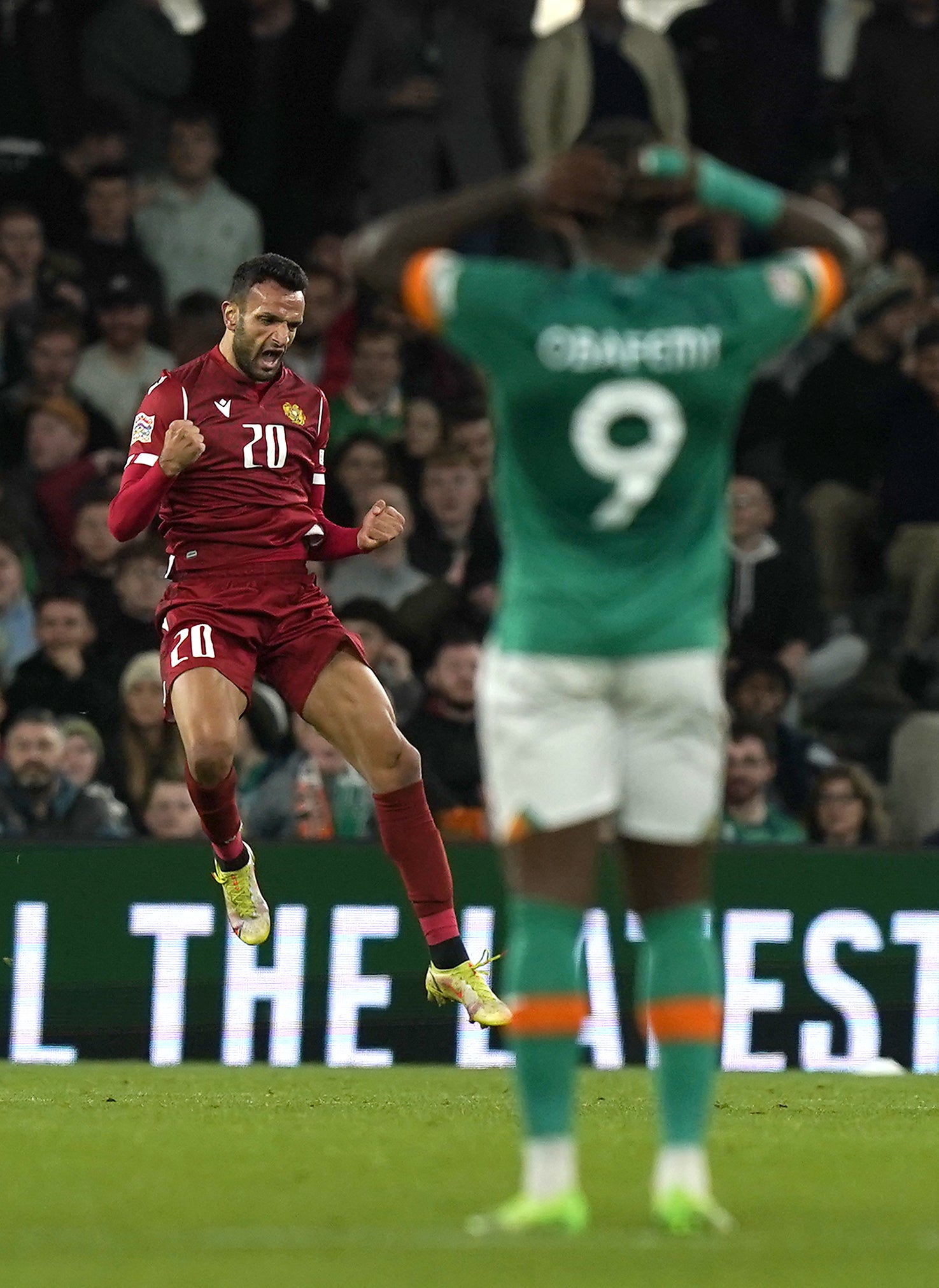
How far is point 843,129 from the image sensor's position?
1611cm

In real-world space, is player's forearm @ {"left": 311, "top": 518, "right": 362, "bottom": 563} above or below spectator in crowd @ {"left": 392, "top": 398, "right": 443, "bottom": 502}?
below

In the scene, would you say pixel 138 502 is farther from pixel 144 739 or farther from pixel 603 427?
pixel 144 739

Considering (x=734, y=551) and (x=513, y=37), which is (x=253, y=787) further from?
(x=513, y=37)

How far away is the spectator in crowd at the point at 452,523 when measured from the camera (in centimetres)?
1421

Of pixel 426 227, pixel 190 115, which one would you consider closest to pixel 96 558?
pixel 190 115

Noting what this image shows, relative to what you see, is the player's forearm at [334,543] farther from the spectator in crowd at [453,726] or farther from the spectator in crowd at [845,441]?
the spectator in crowd at [845,441]

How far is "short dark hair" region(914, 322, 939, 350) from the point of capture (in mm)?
14867

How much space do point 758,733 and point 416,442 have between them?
8.77 ft

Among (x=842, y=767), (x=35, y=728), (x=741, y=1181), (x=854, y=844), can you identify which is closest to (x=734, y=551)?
(x=842, y=767)

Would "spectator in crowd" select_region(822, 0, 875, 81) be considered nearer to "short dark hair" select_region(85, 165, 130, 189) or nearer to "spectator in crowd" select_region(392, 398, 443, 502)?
"spectator in crowd" select_region(392, 398, 443, 502)

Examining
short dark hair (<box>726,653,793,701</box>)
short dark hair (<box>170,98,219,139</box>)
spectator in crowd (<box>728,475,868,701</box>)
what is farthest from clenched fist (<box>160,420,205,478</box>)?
short dark hair (<box>170,98,219,139</box>)

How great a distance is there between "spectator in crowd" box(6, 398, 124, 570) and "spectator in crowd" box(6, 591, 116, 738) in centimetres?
100

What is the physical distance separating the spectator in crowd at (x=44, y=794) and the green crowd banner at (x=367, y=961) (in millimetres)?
Answer: 600

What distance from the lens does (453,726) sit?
12.9 m
